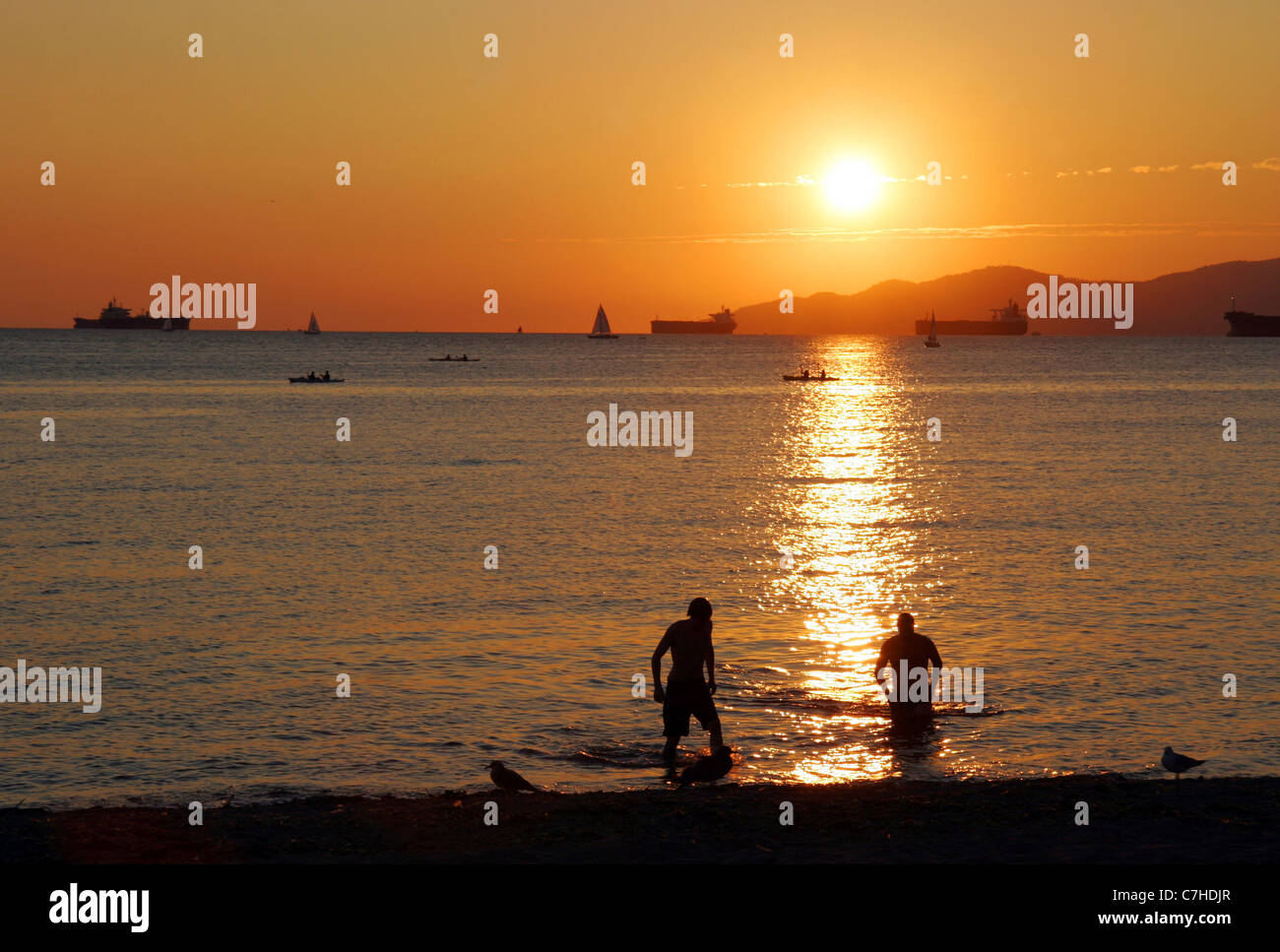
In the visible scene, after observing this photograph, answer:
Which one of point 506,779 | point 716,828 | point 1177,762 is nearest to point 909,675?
point 1177,762

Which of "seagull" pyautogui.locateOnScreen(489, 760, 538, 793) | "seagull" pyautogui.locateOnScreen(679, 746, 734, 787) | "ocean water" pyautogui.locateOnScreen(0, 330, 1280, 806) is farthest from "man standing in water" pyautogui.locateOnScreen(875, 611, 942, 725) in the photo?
"seagull" pyautogui.locateOnScreen(489, 760, 538, 793)

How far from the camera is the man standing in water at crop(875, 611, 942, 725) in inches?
626

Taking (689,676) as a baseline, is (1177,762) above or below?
below

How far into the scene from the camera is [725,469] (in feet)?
183

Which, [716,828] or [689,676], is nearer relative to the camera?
[716,828]

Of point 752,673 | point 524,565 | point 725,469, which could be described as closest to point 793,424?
point 725,469

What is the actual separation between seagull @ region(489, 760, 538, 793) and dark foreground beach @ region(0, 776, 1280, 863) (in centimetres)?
37

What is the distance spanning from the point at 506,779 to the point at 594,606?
1134cm

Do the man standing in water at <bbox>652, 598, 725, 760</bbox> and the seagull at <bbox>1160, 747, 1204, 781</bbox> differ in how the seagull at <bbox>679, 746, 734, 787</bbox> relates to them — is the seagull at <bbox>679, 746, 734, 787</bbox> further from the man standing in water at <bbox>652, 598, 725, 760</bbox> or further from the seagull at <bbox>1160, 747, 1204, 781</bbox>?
the seagull at <bbox>1160, 747, 1204, 781</bbox>

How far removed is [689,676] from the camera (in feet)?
46.3

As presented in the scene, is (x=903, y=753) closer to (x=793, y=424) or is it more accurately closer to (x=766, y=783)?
(x=766, y=783)

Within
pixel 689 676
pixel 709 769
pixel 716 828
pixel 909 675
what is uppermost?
pixel 689 676

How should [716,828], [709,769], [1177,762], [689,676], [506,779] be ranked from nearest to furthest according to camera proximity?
1. [716,828]
2. [506,779]
3. [1177,762]
4. [709,769]
5. [689,676]

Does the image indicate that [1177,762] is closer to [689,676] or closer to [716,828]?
[689,676]
